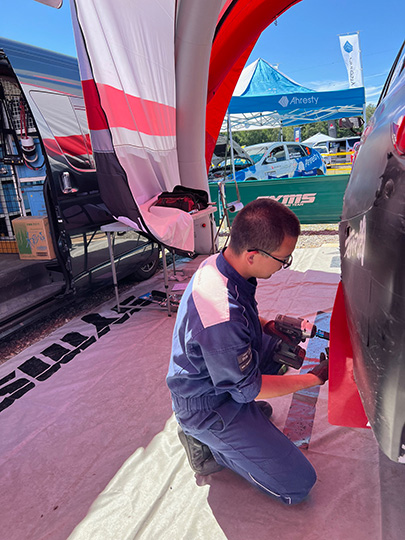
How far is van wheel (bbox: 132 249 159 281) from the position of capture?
4984 millimetres

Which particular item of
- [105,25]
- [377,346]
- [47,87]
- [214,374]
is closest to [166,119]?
[105,25]

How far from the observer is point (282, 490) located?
1.56 metres

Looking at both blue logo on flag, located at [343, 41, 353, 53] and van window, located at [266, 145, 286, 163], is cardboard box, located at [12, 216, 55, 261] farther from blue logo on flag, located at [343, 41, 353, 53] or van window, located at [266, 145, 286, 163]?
blue logo on flag, located at [343, 41, 353, 53]

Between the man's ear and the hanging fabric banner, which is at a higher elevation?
the hanging fabric banner

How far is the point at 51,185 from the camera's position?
3.26m

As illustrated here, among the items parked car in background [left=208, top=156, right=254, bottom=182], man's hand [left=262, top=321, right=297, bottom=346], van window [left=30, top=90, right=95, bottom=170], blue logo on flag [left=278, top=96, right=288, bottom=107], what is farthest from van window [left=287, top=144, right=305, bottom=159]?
man's hand [left=262, top=321, right=297, bottom=346]

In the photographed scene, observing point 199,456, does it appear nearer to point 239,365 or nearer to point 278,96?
point 239,365

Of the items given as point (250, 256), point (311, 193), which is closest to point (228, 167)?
point (311, 193)

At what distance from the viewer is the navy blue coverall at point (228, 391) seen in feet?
4.66

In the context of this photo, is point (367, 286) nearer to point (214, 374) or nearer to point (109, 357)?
point (214, 374)

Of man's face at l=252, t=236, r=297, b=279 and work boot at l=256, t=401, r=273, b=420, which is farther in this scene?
work boot at l=256, t=401, r=273, b=420

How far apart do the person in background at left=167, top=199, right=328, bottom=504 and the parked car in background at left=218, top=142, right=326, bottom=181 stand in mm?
9864

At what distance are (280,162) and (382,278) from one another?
A: 36.4 ft

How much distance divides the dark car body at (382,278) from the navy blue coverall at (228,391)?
1.42 ft
